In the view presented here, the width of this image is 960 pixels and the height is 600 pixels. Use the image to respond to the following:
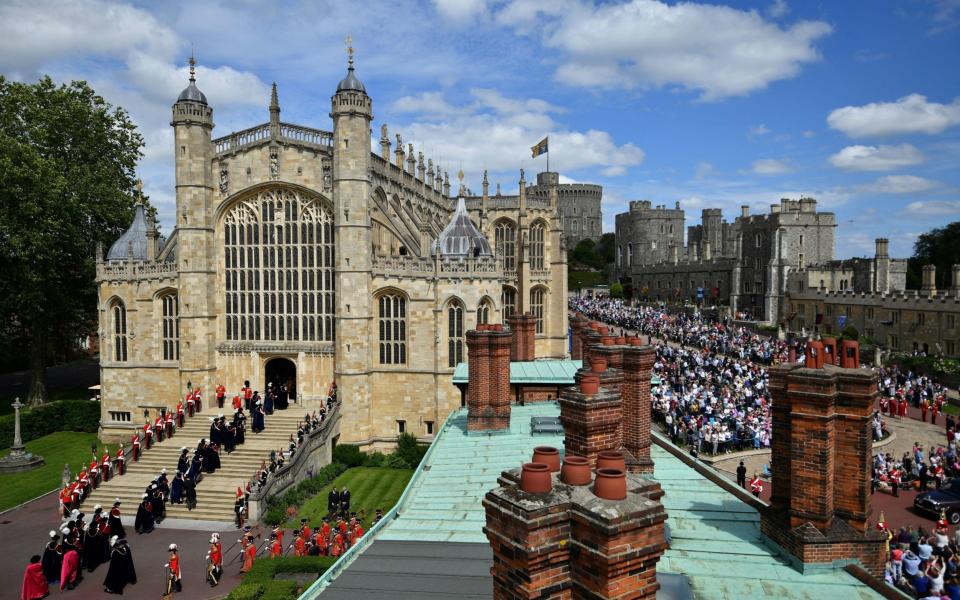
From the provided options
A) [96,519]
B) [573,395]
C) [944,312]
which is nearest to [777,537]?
[573,395]

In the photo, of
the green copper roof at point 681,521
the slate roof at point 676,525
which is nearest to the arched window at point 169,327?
the green copper roof at point 681,521

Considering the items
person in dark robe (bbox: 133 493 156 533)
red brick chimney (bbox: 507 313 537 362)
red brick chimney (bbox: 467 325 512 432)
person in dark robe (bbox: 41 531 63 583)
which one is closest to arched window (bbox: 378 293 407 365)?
red brick chimney (bbox: 507 313 537 362)

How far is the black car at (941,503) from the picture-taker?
18297 mm

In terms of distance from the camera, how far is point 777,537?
27.3 feet

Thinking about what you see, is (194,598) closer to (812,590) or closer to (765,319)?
(812,590)

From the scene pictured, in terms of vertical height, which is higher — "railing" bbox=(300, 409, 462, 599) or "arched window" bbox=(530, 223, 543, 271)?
"arched window" bbox=(530, 223, 543, 271)

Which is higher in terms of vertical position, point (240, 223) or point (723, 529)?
point (240, 223)

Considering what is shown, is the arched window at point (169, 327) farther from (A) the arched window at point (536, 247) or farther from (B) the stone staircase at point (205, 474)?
(A) the arched window at point (536, 247)

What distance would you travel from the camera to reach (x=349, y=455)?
28.4 meters

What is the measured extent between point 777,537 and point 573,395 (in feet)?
10.4

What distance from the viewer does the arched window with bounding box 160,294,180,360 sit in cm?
3102

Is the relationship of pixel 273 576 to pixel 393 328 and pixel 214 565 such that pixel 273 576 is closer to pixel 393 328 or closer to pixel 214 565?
pixel 214 565

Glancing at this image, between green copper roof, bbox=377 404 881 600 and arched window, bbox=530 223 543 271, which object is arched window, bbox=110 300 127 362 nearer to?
green copper roof, bbox=377 404 881 600

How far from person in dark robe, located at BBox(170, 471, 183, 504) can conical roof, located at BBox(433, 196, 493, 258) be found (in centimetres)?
1543
